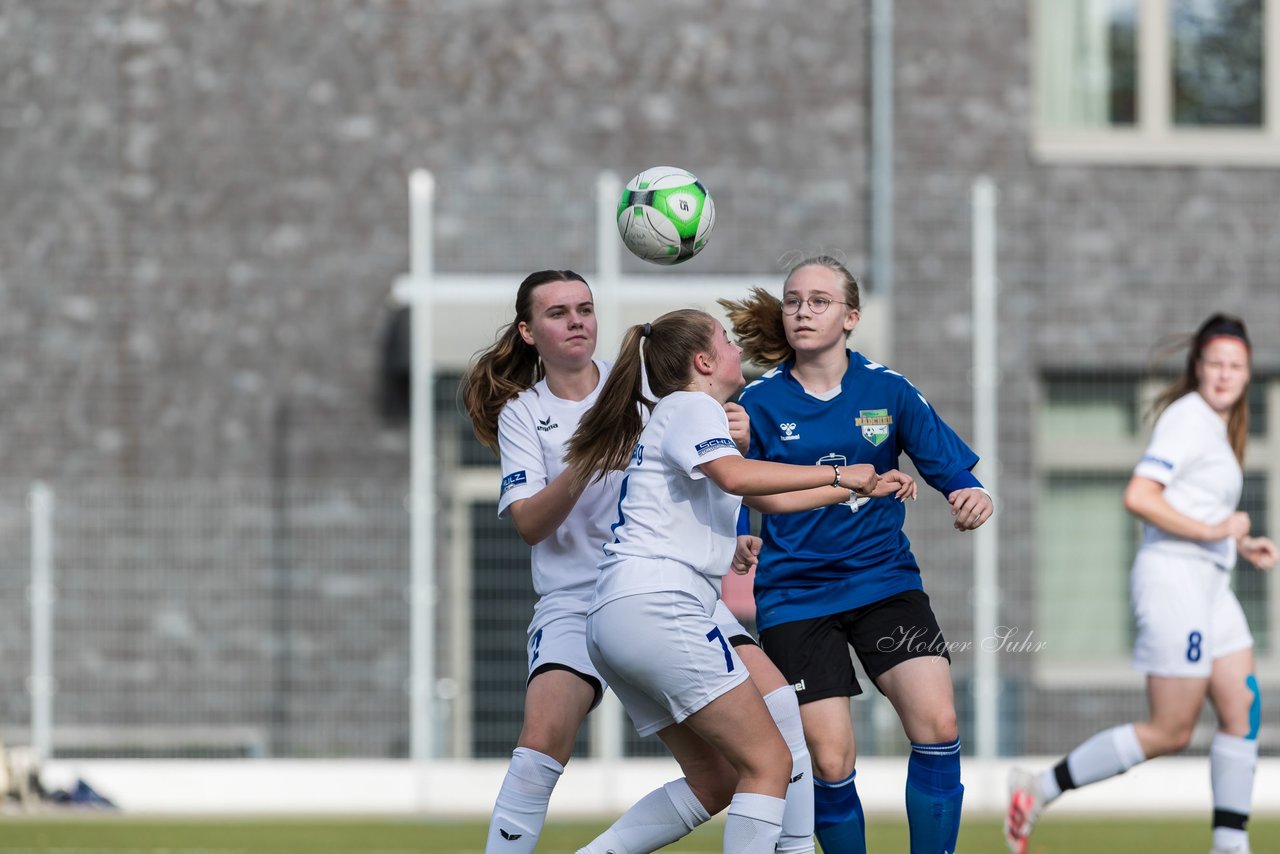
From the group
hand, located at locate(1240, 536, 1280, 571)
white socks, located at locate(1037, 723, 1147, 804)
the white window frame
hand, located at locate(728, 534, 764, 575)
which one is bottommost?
white socks, located at locate(1037, 723, 1147, 804)

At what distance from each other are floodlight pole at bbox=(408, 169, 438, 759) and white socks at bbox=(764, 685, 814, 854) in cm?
521

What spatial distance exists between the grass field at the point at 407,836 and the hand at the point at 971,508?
3272 mm

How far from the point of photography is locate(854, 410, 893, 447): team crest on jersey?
6.13 meters

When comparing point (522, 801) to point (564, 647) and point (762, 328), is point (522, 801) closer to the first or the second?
point (564, 647)

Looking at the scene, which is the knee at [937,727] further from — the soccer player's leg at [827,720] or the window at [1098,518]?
the window at [1098,518]

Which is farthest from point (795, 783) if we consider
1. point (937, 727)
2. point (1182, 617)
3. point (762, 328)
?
point (1182, 617)

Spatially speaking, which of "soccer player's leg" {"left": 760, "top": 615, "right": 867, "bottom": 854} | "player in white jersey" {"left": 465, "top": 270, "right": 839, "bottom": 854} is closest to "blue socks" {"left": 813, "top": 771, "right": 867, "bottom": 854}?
"soccer player's leg" {"left": 760, "top": 615, "right": 867, "bottom": 854}

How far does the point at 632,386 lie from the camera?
5637 mm

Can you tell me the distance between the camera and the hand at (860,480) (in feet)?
17.7

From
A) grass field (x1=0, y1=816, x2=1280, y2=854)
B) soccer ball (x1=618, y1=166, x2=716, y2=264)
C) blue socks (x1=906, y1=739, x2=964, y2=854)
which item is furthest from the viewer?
grass field (x1=0, y1=816, x2=1280, y2=854)

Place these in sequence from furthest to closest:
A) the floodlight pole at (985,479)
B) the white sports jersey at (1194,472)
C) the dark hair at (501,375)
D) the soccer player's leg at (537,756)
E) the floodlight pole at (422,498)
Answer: the floodlight pole at (985,479), the floodlight pole at (422,498), the white sports jersey at (1194,472), the dark hair at (501,375), the soccer player's leg at (537,756)

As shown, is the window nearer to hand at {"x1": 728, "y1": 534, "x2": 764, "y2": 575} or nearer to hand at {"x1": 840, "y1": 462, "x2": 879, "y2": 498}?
hand at {"x1": 728, "y1": 534, "x2": 764, "y2": 575}

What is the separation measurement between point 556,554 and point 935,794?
1337mm


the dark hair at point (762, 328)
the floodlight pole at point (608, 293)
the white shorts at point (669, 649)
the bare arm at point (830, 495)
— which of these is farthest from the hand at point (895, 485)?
the floodlight pole at point (608, 293)
